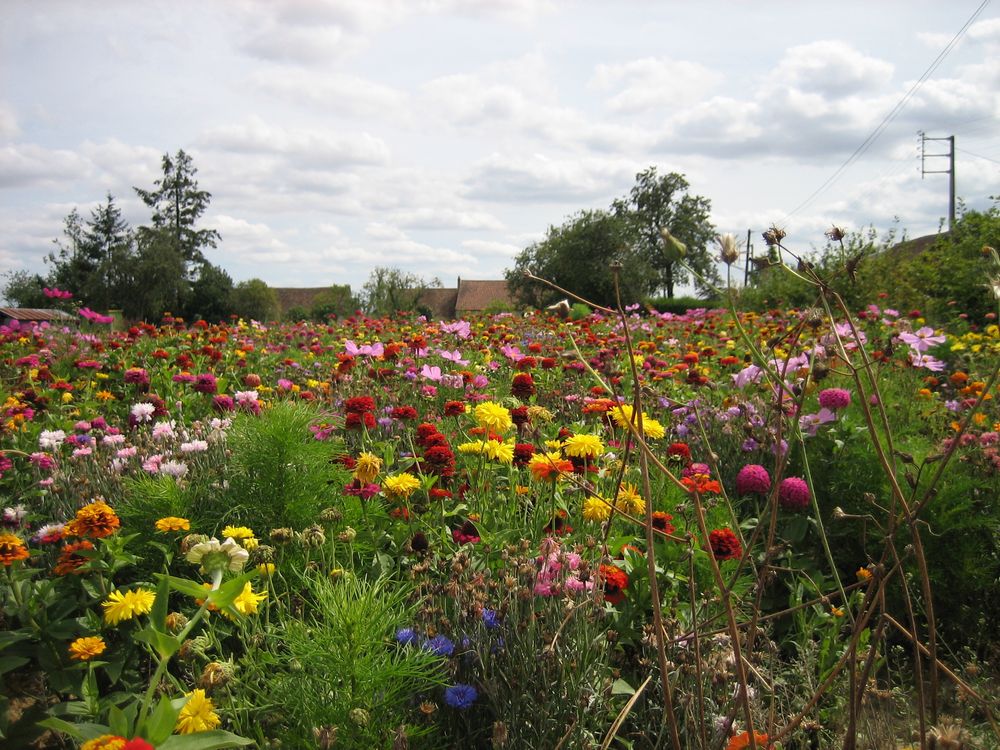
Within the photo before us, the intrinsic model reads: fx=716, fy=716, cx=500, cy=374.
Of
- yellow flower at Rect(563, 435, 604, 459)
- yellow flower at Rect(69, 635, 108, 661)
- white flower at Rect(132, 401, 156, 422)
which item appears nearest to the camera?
yellow flower at Rect(69, 635, 108, 661)

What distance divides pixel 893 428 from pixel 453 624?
281 cm

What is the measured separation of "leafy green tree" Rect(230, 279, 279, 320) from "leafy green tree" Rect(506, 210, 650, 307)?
1418 centimetres

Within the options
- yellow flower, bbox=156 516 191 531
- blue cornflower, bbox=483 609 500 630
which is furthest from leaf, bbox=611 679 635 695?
yellow flower, bbox=156 516 191 531

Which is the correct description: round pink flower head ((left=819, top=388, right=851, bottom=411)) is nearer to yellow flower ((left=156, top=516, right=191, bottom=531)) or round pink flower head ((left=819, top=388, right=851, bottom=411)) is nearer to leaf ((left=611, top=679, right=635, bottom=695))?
leaf ((left=611, top=679, right=635, bottom=695))

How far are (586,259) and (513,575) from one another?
124 ft

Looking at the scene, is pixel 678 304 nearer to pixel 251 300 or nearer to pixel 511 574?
pixel 251 300

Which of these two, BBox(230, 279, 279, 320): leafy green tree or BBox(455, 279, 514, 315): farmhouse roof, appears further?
BBox(455, 279, 514, 315): farmhouse roof

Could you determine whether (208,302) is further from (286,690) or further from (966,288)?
(286,690)

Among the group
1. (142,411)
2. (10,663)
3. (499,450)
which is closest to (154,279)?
(142,411)

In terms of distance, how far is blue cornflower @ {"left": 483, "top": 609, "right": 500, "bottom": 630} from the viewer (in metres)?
1.76

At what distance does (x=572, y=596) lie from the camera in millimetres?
1810

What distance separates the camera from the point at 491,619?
5.78 ft

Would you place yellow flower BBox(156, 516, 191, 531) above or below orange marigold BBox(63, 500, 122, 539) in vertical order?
below

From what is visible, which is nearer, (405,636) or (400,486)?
(405,636)
